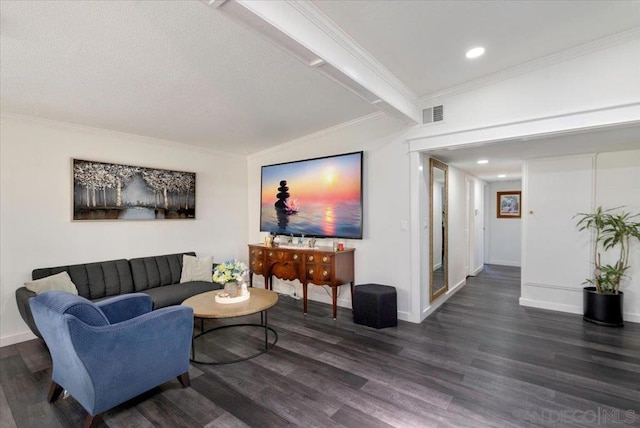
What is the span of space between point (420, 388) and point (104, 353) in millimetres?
2309

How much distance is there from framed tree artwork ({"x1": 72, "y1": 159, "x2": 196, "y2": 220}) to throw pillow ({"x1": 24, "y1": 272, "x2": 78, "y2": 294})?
83 cm

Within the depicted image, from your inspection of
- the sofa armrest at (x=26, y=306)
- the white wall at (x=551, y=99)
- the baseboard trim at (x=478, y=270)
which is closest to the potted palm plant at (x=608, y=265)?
the white wall at (x=551, y=99)

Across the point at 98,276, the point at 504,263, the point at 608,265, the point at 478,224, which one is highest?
the point at 478,224

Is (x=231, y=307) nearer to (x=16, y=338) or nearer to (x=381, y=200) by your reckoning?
(x=381, y=200)

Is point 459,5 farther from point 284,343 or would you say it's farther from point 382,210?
point 284,343

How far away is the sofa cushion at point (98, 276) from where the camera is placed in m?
3.47

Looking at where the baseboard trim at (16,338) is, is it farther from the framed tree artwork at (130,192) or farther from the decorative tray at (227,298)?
the decorative tray at (227,298)

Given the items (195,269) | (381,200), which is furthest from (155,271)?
(381,200)

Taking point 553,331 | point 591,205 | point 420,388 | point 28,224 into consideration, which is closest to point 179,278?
point 28,224

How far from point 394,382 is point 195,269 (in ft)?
10.6

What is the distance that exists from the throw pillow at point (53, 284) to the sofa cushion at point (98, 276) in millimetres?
125

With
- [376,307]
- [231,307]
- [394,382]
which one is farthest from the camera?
[376,307]

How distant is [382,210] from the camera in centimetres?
398

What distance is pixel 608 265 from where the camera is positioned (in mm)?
3805
